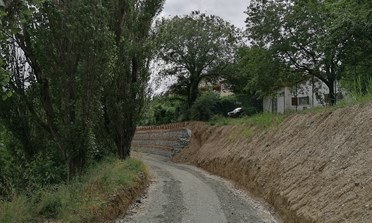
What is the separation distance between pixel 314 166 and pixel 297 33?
13.4 metres

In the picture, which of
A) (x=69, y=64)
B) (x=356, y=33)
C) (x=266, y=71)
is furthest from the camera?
(x=266, y=71)

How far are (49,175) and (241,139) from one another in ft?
37.6

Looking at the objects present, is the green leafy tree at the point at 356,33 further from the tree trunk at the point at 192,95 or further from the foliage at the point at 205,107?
the tree trunk at the point at 192,95

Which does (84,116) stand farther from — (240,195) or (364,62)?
(364,62)

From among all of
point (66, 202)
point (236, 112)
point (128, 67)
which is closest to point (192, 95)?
point (236, 112)

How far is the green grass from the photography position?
7480 mm

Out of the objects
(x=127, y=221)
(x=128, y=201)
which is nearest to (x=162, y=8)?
(x=128, y=201)

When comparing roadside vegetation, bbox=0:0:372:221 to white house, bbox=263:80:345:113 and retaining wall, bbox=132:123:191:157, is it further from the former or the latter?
retaining wall, bbox=132:123:191:157

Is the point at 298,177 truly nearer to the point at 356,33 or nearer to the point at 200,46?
the point at 356,33

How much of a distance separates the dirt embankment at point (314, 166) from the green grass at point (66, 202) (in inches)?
176

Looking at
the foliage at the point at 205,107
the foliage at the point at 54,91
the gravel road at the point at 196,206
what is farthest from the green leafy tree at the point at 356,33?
the foliage at the point at 205,107

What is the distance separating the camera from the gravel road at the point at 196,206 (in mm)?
10516

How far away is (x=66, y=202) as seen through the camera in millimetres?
8617

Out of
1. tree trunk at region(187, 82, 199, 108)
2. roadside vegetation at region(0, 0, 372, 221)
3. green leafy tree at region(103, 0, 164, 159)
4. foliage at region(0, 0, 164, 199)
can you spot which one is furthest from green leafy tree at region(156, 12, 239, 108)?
foliage at region(0, 0, 164, 199)
